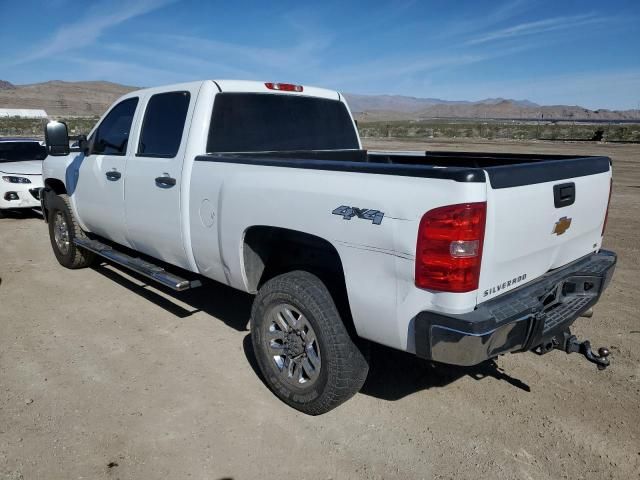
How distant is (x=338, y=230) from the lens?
9.03 feet

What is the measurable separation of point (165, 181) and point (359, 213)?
6.61ft

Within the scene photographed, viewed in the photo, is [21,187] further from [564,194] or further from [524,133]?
[524,133]

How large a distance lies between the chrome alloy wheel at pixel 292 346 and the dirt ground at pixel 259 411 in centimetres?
25

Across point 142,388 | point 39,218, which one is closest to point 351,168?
point 142,388

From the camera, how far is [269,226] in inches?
127

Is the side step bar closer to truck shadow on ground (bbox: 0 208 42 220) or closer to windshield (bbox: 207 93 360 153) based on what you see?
windshield (bbox: 207 93 360 153)

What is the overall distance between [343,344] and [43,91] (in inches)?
7932

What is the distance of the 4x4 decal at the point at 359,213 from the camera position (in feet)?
8.35

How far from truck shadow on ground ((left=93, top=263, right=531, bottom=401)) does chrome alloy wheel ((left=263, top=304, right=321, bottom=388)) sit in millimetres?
478

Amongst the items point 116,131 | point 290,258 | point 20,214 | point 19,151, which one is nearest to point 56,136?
point 116,131

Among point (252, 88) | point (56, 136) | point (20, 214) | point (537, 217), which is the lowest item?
point (20, 214)

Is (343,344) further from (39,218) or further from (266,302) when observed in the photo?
(39,218)

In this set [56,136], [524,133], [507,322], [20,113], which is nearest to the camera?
[507,322]

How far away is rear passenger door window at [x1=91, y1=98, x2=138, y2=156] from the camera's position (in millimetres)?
4867
